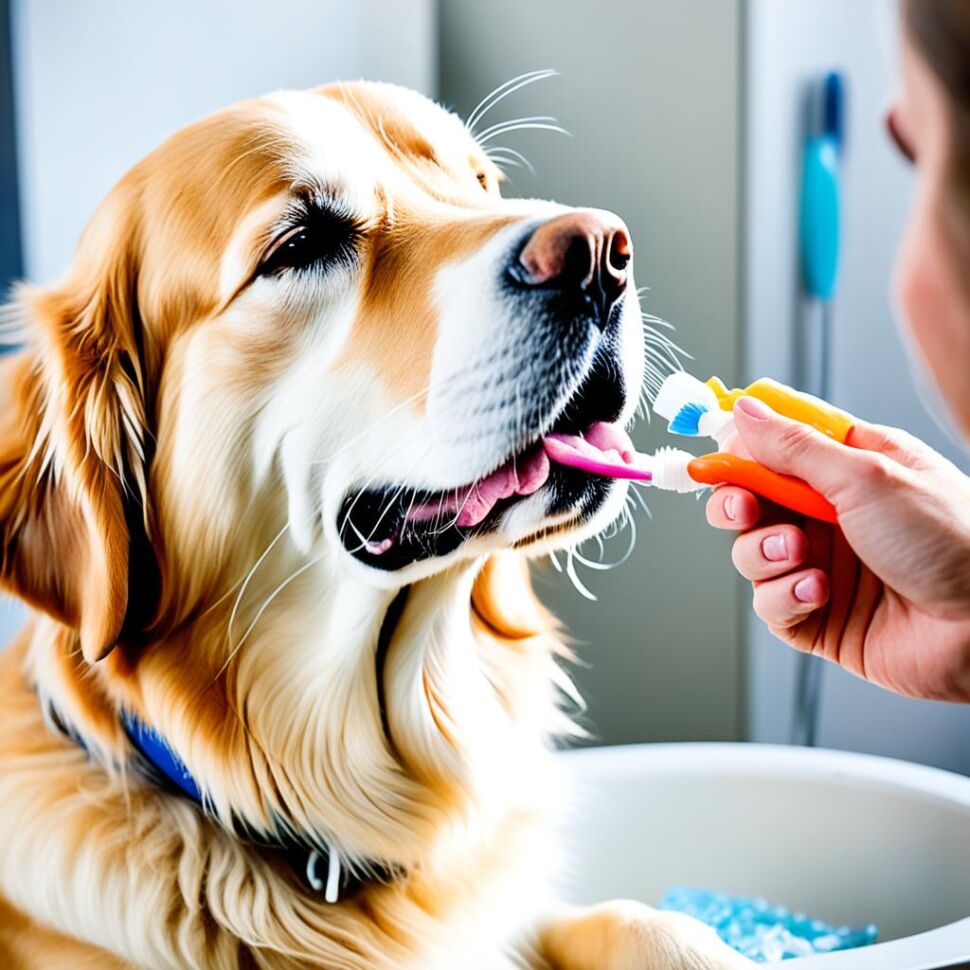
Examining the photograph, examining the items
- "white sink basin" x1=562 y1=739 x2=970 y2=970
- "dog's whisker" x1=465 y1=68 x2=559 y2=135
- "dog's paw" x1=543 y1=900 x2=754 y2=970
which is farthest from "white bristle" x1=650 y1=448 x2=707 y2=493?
"dog's whisker" x1=465 y1=68 x2=559 y2=135

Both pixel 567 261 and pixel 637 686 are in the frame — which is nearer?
pixel 567 261

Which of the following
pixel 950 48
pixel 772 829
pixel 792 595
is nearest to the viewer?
pixel 950 48

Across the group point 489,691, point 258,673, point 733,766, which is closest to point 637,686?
point 733,766

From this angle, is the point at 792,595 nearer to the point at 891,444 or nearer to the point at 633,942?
the point at 891,444

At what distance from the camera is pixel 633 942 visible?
102 centimetres

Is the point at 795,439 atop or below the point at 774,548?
atop

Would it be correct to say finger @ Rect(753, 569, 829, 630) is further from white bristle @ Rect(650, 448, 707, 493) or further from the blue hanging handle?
the blue hanging handle

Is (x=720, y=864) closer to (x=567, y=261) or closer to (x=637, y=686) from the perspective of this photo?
(x=637, y=686)

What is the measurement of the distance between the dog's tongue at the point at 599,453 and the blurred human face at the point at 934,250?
0.31m

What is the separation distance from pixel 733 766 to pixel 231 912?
78cm

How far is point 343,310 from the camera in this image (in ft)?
3.11

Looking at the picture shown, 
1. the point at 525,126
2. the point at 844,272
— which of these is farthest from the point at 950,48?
the point at 844,272

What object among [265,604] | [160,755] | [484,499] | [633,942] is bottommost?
[633,942]

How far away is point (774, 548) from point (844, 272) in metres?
1.10
